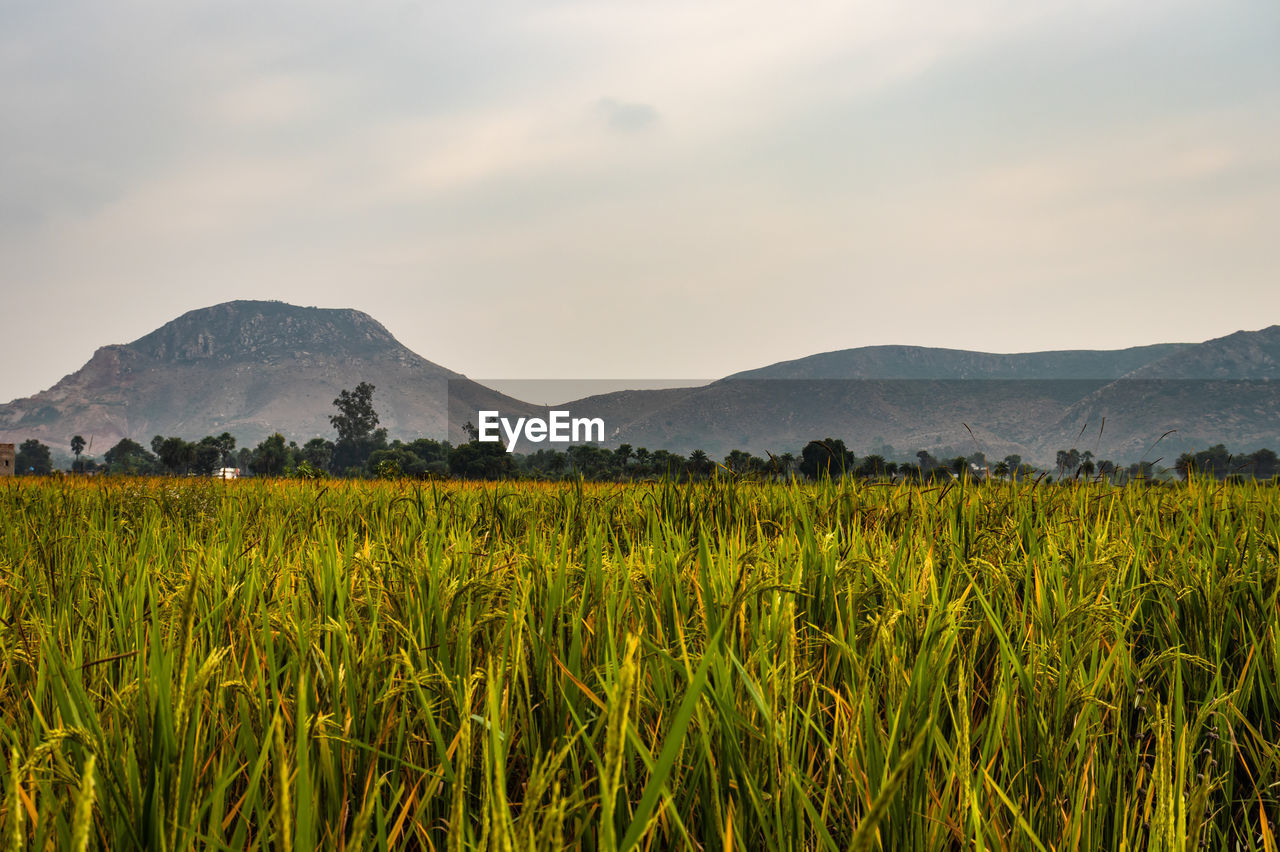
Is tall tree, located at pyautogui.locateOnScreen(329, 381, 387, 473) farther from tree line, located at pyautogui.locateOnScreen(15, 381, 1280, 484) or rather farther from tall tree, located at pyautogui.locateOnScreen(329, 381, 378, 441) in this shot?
tree line, located at pyautogui.locateOnScreen(15, 381, 1280, 484)

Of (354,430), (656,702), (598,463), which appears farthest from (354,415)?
(656,702)

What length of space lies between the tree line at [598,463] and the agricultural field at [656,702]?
1955mm

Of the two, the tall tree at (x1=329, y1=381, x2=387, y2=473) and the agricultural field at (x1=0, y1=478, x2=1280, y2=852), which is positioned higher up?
the tall tree at (x1=329, y1=381, x2=387, y2=473)

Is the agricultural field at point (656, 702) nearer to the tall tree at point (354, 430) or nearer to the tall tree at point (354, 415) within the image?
the tall tree at point (354, 430)

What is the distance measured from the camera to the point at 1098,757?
168 cm

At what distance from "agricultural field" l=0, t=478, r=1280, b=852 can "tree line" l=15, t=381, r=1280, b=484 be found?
6.41 feet

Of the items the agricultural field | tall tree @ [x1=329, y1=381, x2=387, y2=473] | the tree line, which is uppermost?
tall tree @ [x1=329, y1=381, x2=387, y2=473]

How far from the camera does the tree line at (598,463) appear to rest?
17.4ft

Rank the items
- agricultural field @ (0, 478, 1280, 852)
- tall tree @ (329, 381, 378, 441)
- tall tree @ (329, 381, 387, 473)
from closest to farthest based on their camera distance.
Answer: agricultural field @ (0, 478, 1280, 852) → tall tree @ (329, 381, 378, 441) → tall tree @ (329, 381, 387, 473)

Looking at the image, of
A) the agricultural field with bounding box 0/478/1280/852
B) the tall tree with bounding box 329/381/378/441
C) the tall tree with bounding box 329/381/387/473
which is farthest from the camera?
the tall tree with bounding box 329/381/387/473

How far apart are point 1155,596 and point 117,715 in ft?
10.8

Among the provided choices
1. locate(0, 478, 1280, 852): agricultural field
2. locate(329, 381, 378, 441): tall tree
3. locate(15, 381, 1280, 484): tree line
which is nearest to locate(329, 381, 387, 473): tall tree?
locate(329, 381, 378, 441): tall tree

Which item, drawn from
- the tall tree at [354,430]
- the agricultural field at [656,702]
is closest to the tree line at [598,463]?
the tall tree at [354,430]

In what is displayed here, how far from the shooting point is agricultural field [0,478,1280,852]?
1.19 meters
